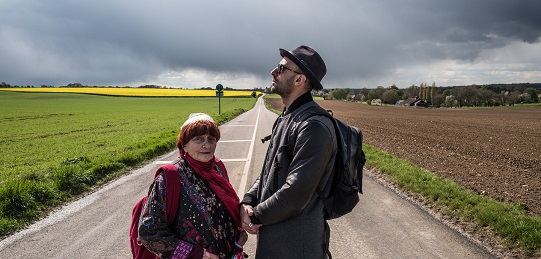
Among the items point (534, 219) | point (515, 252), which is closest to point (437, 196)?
point (534, 219)

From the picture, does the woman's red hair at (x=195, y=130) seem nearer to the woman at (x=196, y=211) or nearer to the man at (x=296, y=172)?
the woman at (x=196, y=211)

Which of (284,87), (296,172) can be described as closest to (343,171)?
(296,172)

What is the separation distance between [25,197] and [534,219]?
8286mm

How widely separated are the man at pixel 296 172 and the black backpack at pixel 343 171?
0.05 metres

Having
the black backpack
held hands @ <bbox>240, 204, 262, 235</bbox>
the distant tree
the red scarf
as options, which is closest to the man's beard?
the black backpack

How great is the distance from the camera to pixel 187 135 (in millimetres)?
2492

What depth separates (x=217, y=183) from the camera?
2.53 metres

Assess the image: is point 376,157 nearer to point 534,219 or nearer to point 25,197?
point 534,219

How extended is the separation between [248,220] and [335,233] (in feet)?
10.3

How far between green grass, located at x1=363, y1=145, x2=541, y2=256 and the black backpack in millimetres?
3735

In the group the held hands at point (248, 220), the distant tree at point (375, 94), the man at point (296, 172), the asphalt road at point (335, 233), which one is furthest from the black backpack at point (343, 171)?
→ the distant tree at point (375, 94)

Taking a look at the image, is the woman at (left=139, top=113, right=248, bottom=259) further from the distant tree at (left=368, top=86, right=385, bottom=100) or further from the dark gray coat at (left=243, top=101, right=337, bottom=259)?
the distant tree at (left=368, top=86, right=385, bottom=100)

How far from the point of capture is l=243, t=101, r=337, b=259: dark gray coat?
2.09m

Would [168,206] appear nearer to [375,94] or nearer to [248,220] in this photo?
[248,220]
